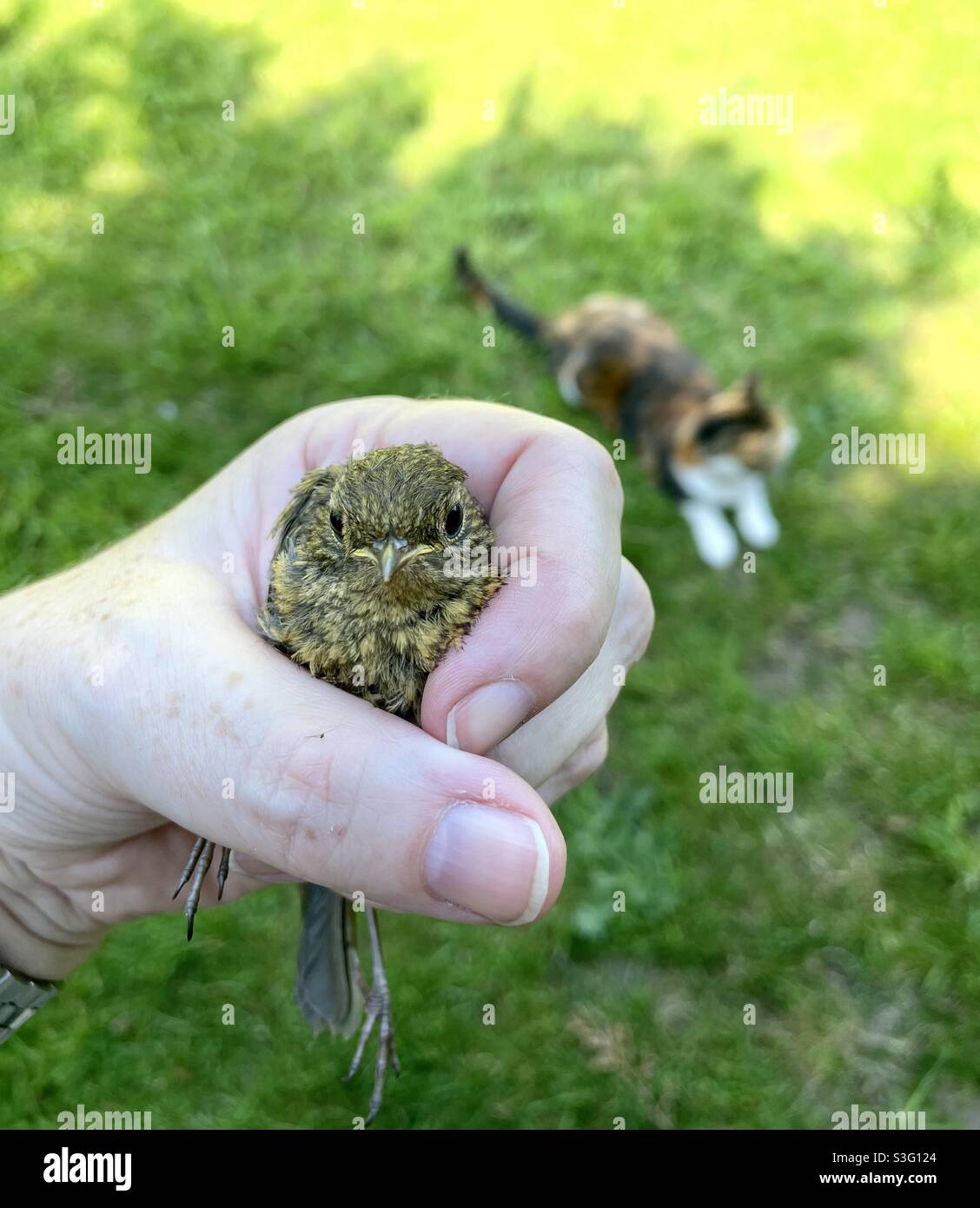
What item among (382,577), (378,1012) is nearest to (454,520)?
(382,577)

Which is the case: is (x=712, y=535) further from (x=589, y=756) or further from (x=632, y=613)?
(x=589, y=756)

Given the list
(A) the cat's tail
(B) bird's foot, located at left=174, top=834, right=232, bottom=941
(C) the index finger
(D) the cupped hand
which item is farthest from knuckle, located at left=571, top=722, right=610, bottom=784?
(A) the cat's tail

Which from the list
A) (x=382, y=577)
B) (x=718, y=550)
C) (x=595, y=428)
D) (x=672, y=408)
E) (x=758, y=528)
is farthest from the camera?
(x=595, y=428)

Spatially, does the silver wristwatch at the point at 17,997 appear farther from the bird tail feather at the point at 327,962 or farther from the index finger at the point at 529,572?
the index finger at the point at 529,572

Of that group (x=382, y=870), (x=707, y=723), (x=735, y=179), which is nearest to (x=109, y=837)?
(x=382, y=870)

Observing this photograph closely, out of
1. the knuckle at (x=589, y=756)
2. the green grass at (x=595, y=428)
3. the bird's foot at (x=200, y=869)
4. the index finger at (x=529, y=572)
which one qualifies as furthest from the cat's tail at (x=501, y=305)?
the bird's foot at (x=200, y=869)

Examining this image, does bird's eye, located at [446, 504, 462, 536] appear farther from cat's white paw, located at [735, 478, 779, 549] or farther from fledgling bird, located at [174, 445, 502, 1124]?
cat's white paw, located at [735, 478, 779, 549]

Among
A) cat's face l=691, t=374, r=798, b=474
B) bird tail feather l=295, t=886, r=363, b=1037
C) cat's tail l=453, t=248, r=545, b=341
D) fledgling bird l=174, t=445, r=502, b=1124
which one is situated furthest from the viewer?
cat's tail l=453, t=248, r=545, b=341
